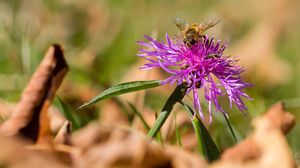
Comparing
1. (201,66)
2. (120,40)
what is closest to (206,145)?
(201,66)

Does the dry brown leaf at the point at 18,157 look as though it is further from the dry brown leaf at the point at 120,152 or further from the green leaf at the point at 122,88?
the green leaf at the point at 122,88

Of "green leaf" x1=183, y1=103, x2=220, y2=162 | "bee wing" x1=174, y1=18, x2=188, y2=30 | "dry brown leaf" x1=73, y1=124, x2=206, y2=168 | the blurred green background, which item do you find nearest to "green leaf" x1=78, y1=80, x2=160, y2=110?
"green leaf" x1=183, y1=103, x2=220, y2=162

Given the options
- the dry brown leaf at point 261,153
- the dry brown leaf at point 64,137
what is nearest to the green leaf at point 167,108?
the dry brown leaf at point 64,137

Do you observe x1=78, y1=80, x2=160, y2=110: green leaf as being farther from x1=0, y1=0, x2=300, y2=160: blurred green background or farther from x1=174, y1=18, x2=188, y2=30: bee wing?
x1=0, y1=0, x2=300, y2=160: blurred green background

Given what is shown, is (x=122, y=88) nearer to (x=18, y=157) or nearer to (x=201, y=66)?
(x=201, y=66)

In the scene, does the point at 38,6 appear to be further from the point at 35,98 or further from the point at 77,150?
the point at 77,150
